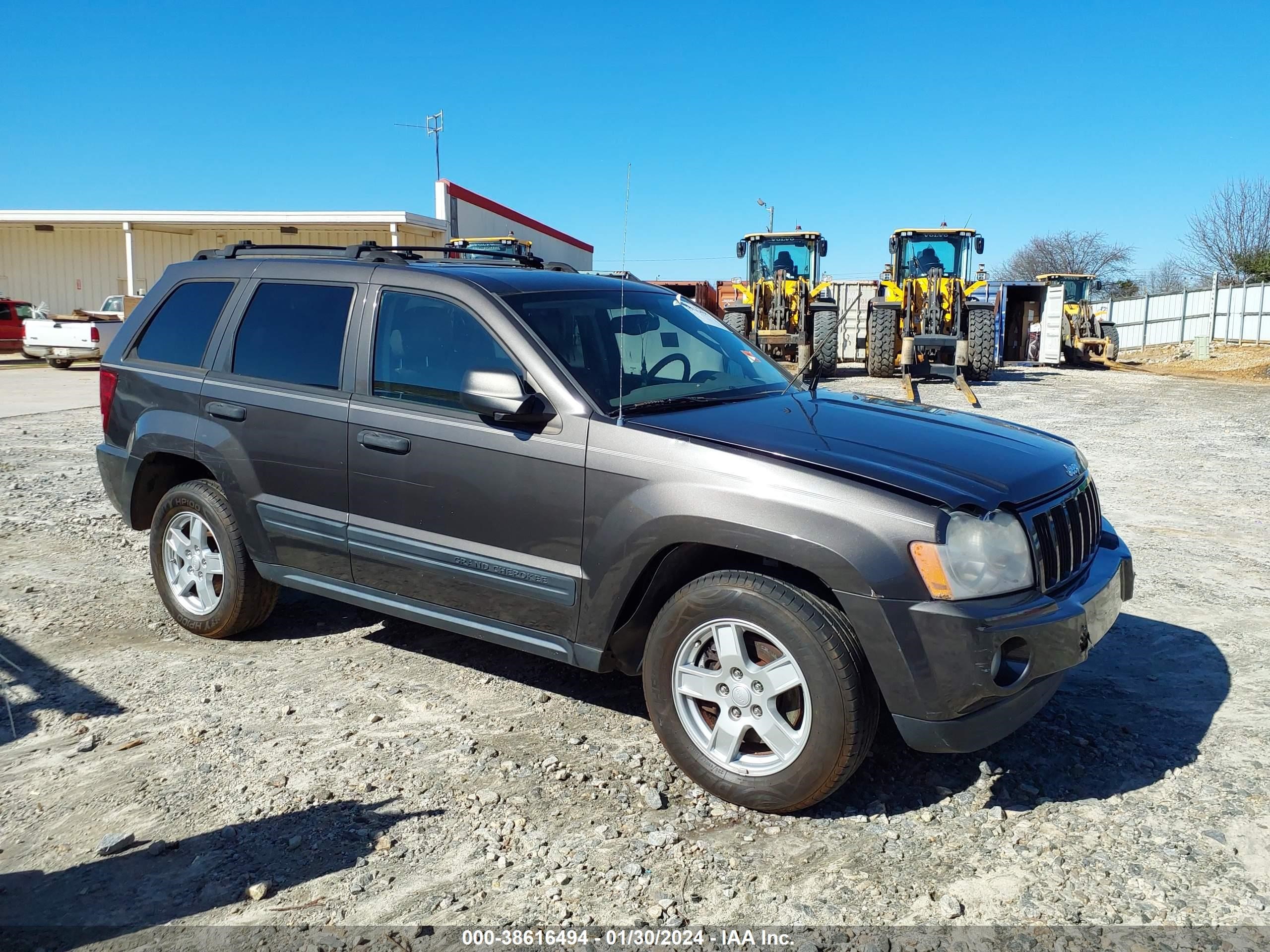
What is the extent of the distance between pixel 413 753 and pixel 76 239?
3676 cm

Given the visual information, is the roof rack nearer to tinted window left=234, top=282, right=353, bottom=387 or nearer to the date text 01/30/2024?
tinted window left=234, top=282, right=353, bottom=387

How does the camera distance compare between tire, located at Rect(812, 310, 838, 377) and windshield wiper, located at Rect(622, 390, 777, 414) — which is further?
tire, located at Rect(812, 310, 838, 377)

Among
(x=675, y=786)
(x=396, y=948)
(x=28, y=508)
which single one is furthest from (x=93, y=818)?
(x=28, y=508)

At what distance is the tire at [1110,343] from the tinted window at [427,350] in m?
28.4

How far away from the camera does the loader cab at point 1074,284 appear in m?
30.8

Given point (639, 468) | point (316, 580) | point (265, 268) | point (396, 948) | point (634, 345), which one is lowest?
point (396, 948)

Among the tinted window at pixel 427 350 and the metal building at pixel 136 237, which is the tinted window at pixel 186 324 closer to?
the tinted window at pixel 427 350

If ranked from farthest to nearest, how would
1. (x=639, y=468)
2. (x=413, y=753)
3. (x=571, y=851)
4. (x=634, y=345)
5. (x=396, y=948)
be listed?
(x=634, y=345) < (x=413, y=753) < (x=639, y=468) < (x=571, y=851) < (x=396, y=948)

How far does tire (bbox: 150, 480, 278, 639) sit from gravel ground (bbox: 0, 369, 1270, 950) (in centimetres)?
14

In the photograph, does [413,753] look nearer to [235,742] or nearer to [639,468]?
[235,742]

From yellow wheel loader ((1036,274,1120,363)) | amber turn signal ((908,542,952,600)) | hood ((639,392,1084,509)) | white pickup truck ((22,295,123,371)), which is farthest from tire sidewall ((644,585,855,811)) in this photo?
yellow wheel loader ((1036,274,1120,363))

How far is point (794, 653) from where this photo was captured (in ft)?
10.5

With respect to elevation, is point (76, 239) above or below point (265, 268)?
above

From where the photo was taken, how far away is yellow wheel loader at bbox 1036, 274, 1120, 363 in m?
28.4
